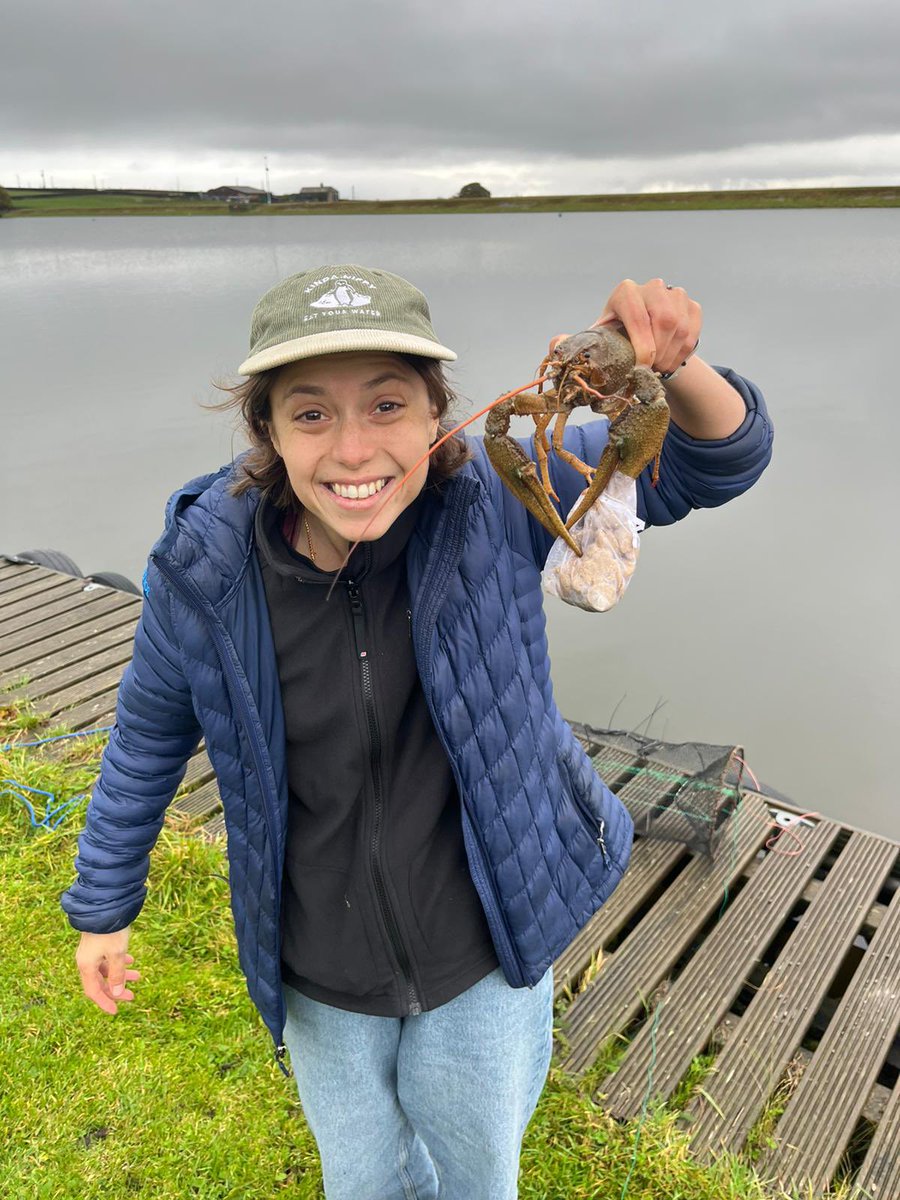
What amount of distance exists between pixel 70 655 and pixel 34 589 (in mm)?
1233

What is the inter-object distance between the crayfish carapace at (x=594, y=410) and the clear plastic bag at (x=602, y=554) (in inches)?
0.9

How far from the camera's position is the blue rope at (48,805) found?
12.6 feet

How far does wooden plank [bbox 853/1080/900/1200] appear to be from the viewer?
95.7 inches

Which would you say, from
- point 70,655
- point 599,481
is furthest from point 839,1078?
point 70,655

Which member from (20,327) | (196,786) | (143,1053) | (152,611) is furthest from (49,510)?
(20,327)

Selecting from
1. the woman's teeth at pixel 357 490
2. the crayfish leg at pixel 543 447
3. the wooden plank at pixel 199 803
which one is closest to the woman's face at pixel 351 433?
the woman's teeth at pixel 357 490

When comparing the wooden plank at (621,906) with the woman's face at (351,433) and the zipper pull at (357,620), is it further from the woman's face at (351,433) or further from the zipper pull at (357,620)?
the woman's face at (351,433)

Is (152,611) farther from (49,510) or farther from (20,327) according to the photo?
(20,327)

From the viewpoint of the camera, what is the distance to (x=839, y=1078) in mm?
2770

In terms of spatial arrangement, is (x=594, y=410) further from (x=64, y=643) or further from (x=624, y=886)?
(x=64, y=643)

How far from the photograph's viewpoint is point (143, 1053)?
284 centimetres

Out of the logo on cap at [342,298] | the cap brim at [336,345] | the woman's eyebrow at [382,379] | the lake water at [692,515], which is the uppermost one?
the logo on cap at [342,298]

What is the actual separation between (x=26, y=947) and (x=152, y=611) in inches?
90.0

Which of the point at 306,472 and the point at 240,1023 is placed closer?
the point at 306,472
